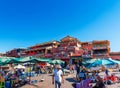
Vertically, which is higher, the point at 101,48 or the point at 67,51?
the point at 101,48

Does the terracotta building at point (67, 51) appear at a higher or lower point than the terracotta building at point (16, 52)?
lower

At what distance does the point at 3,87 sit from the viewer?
15398 millimetres

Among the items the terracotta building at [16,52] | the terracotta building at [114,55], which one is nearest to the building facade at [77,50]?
the terracotta building at [114,55]

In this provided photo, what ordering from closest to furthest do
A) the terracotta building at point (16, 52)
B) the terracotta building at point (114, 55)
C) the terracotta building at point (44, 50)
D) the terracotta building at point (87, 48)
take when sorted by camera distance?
the terracotta building at point (87, 48) → the terracotta building at point (114, 55) → the terracotta building at point (44, 50) → the terracotta building at point (16, 52)

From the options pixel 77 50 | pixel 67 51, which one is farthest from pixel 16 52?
pixel 77 50

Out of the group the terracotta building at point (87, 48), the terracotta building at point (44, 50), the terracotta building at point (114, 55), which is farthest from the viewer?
the terracotta building at point (44, 50)

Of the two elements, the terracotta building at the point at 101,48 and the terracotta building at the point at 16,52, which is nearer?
the terracotta building at the point at 101,48

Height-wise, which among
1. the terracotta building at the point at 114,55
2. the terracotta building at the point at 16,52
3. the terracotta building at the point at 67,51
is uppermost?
the terracotta building at the point at 16,52

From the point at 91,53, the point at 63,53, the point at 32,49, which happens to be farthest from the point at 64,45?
the point at 32,49

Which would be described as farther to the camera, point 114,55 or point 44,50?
point 44,50

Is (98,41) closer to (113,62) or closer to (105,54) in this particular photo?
(105,54)

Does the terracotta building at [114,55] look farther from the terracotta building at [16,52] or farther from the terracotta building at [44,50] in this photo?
the terracotta building at [16,52]

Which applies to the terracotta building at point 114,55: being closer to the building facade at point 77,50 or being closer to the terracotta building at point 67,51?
the building facade at point 77,50

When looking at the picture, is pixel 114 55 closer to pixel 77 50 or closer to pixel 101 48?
A: pixel 101 48
